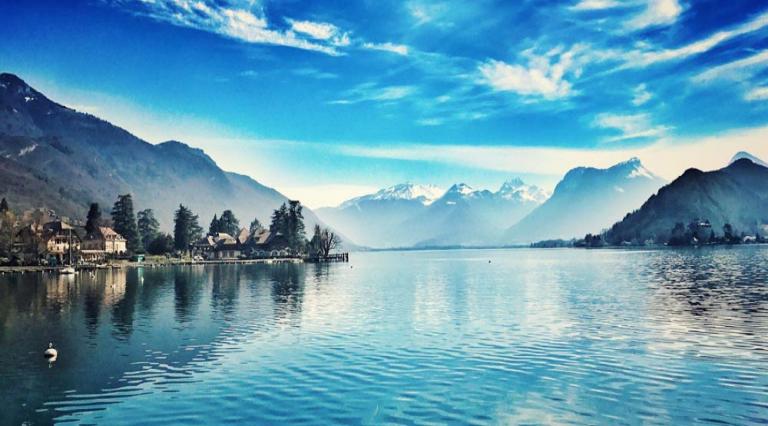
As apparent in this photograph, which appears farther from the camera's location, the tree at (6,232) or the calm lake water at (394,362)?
the tree at (6,232)

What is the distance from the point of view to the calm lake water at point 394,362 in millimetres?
25328

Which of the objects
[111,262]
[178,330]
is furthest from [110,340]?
[111,262]

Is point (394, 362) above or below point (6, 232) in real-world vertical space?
below

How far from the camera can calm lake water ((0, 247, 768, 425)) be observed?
25328 millimetres

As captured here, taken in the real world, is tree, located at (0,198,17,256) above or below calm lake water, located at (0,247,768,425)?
above

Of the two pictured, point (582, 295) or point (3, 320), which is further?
point (582, 295)

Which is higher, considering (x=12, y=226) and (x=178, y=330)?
(x=12, y=226)

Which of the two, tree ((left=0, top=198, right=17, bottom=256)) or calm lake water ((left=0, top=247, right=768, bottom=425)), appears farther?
tree ((left=0, top=198, right=17, bottom=256))

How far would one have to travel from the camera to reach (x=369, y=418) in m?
24.2

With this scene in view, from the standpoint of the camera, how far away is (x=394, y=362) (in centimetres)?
3528

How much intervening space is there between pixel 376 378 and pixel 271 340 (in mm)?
14637

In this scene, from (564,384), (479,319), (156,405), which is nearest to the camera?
(156,405)

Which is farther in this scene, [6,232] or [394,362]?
[6,232]

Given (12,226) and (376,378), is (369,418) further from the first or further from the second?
(12,226)
